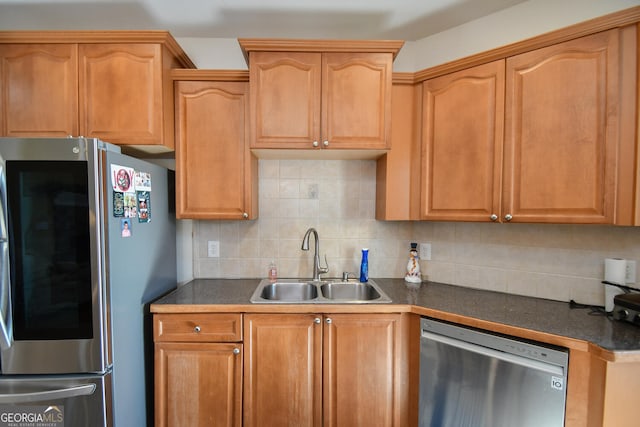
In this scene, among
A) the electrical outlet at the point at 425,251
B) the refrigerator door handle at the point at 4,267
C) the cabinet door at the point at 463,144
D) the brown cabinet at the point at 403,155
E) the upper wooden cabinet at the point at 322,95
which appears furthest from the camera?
the electrical outlet at the point at 425,251

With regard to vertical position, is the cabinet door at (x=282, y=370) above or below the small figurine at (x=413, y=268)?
below

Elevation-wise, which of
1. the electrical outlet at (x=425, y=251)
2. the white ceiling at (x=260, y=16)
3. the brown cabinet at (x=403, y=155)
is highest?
the white ceiling at (x=260, y=16)

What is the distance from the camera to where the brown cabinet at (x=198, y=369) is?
1395mm

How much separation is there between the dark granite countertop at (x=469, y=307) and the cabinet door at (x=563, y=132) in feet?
1.53

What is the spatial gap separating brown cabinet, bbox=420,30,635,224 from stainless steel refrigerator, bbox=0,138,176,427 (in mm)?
→ 1700

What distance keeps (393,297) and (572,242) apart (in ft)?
3.36

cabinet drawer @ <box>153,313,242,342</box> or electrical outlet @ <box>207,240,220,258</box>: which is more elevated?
electrical outlet @ <box>207,240,220,258</box>

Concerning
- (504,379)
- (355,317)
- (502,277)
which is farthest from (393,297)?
(502,277)

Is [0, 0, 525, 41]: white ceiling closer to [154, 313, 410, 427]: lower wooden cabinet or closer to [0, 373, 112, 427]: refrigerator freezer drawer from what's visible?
[154, 313, 410, 427]: lower wooden cabinet

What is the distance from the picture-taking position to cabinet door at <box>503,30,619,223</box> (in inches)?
47.1

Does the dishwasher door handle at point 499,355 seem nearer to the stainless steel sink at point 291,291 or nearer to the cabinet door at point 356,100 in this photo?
the stainless steel sink at point 291,291

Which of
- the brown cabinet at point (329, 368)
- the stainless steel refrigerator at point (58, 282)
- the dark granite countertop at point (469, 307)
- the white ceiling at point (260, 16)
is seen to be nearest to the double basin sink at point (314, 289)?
the dark granite countertop at point (469, 307)

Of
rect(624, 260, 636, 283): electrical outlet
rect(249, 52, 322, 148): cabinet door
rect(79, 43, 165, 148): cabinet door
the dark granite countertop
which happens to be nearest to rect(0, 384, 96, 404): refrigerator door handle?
the dark granite countertop


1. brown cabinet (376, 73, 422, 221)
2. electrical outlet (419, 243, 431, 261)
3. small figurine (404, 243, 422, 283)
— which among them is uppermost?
brown cabinet (376, 73, 422, 221)
